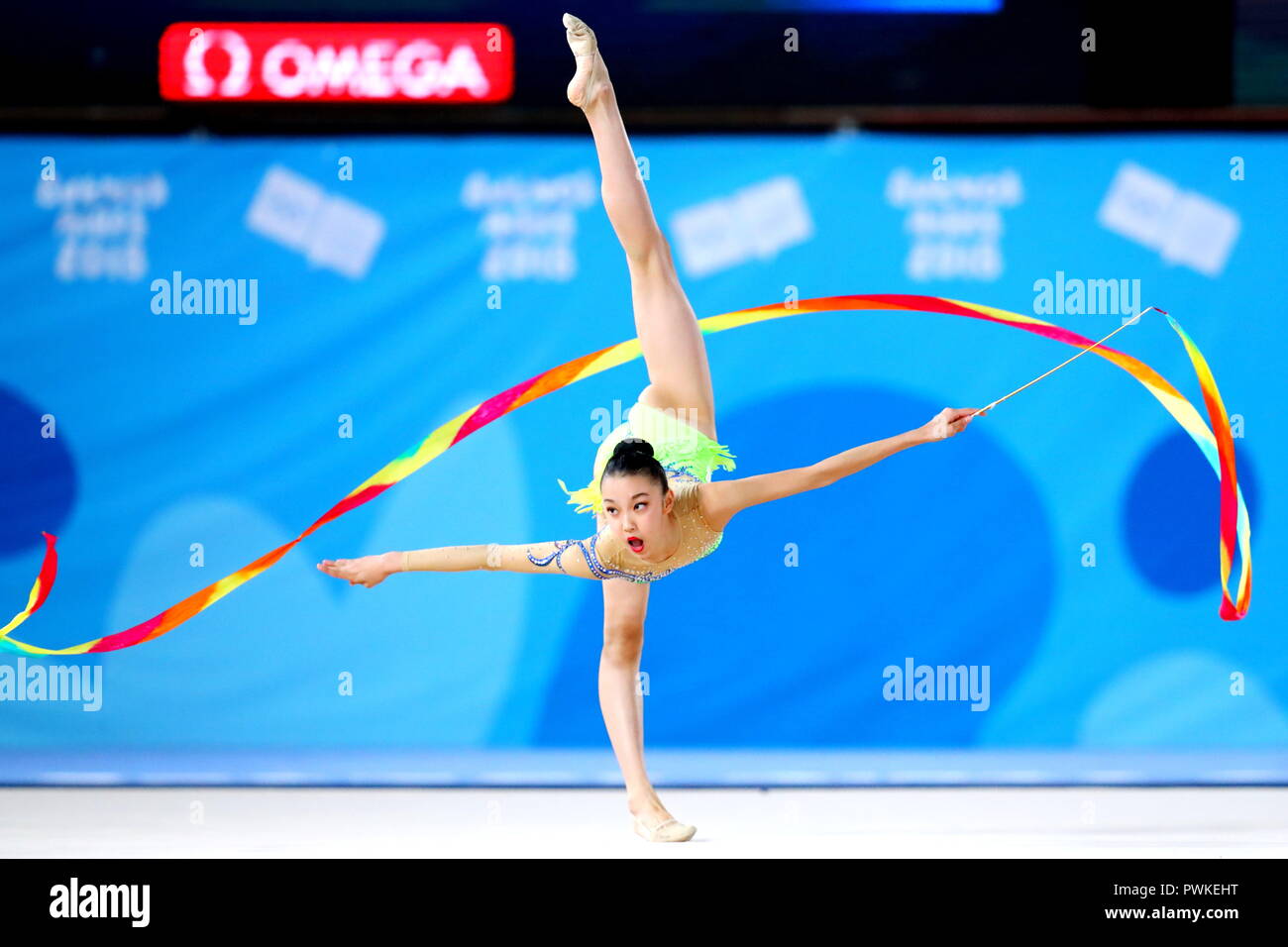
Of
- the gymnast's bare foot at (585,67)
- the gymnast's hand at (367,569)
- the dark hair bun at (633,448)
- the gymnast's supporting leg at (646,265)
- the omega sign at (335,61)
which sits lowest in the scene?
the gymnast's hand at (367,569)

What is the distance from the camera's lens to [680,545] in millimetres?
3900

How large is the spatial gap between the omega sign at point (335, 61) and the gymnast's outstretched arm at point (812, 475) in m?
2.36

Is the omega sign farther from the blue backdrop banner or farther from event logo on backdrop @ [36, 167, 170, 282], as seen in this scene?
event logo on backdrop @ [36, 167, 170, 282]

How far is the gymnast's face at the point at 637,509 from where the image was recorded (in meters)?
3.76

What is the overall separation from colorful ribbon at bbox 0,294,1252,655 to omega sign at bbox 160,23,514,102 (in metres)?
1.17

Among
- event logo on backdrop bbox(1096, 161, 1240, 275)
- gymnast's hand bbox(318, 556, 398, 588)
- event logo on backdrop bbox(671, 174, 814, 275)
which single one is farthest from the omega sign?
gymnast's hand bbox(318, 556, 398, 588)

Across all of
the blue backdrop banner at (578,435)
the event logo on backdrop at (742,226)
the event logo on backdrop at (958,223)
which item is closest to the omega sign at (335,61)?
the blue backdrop banner at (578,435)

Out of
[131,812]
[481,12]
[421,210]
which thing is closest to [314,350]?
[421,210]

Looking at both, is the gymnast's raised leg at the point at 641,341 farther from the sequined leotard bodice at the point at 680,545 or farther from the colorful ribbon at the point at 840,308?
the colorful ribbon at the point at 840,308

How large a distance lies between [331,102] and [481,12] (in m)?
0.61

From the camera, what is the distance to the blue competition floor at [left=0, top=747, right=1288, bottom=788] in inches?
209

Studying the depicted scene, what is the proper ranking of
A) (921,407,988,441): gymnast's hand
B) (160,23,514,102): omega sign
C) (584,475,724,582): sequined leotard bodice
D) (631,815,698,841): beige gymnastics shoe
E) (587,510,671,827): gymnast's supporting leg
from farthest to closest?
(160,23,514,102): omega sign < (587,510,671,827): gymnast's supporting leg < (631,815,698,841): beige gymnastics shoe < (584,475,724,582): sequined leotard bodice < (921,407,988,441): gymnast's hand

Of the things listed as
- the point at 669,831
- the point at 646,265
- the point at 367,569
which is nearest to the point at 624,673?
the point at 669,831

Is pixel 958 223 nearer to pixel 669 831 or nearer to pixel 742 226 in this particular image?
pixel 742 226
